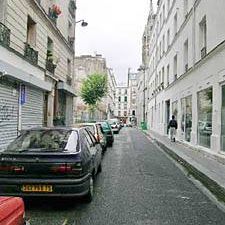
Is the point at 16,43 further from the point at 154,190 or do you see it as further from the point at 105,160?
the point at 154,190

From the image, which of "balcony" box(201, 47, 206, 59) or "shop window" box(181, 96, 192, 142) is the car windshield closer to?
"balcony" box(201, 47, 206, 59)

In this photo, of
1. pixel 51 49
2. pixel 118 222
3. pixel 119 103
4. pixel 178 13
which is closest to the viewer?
pixel 118 222

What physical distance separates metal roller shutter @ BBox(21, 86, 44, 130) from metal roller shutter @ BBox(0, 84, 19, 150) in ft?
4.26

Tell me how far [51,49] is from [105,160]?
10937mm

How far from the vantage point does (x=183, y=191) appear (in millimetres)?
9680

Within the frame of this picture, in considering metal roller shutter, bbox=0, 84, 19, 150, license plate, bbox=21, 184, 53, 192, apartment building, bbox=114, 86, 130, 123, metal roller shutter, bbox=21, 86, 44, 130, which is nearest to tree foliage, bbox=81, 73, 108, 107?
metal roller shutter, bbox=21, 86, 44, 130

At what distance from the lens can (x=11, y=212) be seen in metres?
3.51

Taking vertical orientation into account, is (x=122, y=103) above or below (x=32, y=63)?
above

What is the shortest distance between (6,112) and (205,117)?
8.28m

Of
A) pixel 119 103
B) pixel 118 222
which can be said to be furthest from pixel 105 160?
pixel 119 103

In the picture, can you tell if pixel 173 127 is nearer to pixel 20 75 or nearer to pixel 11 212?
pixel 20 75

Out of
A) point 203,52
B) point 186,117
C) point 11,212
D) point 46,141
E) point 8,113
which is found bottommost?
point 11,212

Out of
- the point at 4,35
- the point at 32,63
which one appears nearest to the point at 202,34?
the point at 32,63

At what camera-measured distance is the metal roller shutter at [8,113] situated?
1578 cm
